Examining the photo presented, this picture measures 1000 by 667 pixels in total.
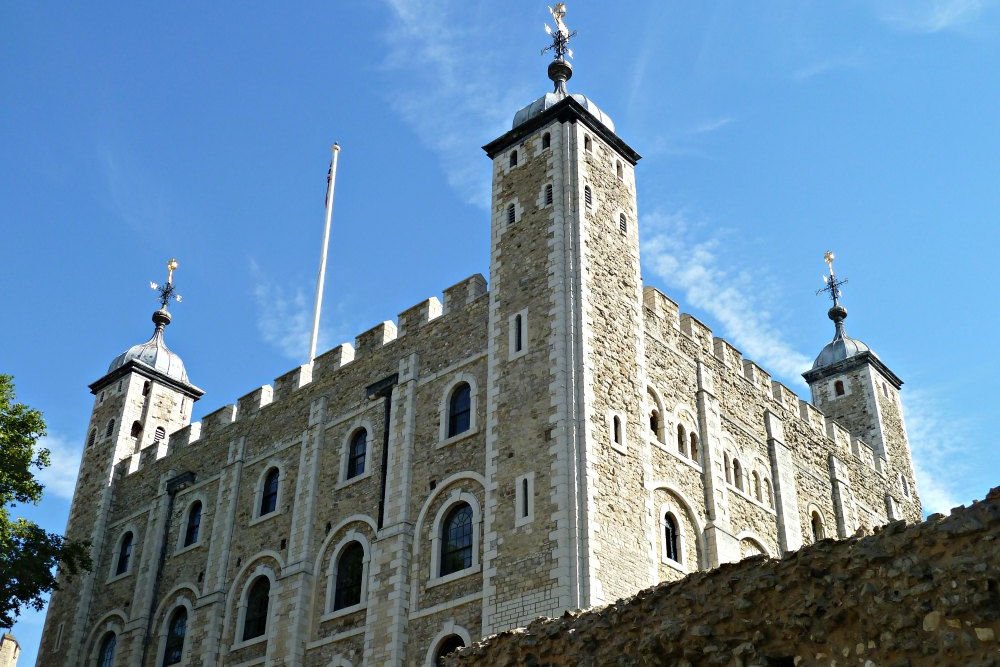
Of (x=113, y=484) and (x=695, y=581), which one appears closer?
(x=695, y=581)

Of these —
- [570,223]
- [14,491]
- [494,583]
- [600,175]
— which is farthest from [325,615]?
[600,175]

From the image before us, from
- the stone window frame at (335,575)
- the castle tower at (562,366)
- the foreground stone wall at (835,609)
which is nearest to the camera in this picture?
the foreground stone wall at (835,609)

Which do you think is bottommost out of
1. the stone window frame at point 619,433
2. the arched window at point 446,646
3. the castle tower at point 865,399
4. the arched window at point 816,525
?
the arched window at point 446,646

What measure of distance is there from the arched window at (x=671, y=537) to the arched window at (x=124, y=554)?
17.8 metres

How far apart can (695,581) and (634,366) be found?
13.6 metres

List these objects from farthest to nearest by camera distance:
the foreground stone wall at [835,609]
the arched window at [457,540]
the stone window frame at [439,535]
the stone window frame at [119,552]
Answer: the stone window frame at [119,552] → the arched window at [457,540] → the stone window frame at [439,535] → the foreground stone wall at [835,609]

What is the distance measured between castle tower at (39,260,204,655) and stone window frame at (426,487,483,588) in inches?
491

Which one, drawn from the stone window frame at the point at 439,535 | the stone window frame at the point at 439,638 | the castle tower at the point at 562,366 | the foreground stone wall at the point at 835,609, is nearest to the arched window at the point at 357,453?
the stone window frame at the point at 439,535

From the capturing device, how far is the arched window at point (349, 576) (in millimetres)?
25781

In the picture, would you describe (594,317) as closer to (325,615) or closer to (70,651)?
(325,615)

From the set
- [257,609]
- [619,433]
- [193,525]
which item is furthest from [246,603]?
[619,433]

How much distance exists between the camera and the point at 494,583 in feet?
71.9

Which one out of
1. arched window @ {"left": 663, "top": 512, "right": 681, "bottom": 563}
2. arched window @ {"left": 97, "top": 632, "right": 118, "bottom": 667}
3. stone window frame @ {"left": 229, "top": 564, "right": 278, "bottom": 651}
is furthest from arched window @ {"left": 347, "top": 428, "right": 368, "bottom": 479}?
arched window @ {"left": 97, "top": 632, "right": 118, "bottom": 667}

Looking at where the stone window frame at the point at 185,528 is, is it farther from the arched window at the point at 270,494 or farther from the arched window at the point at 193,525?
the arched window at the point at 270,494
